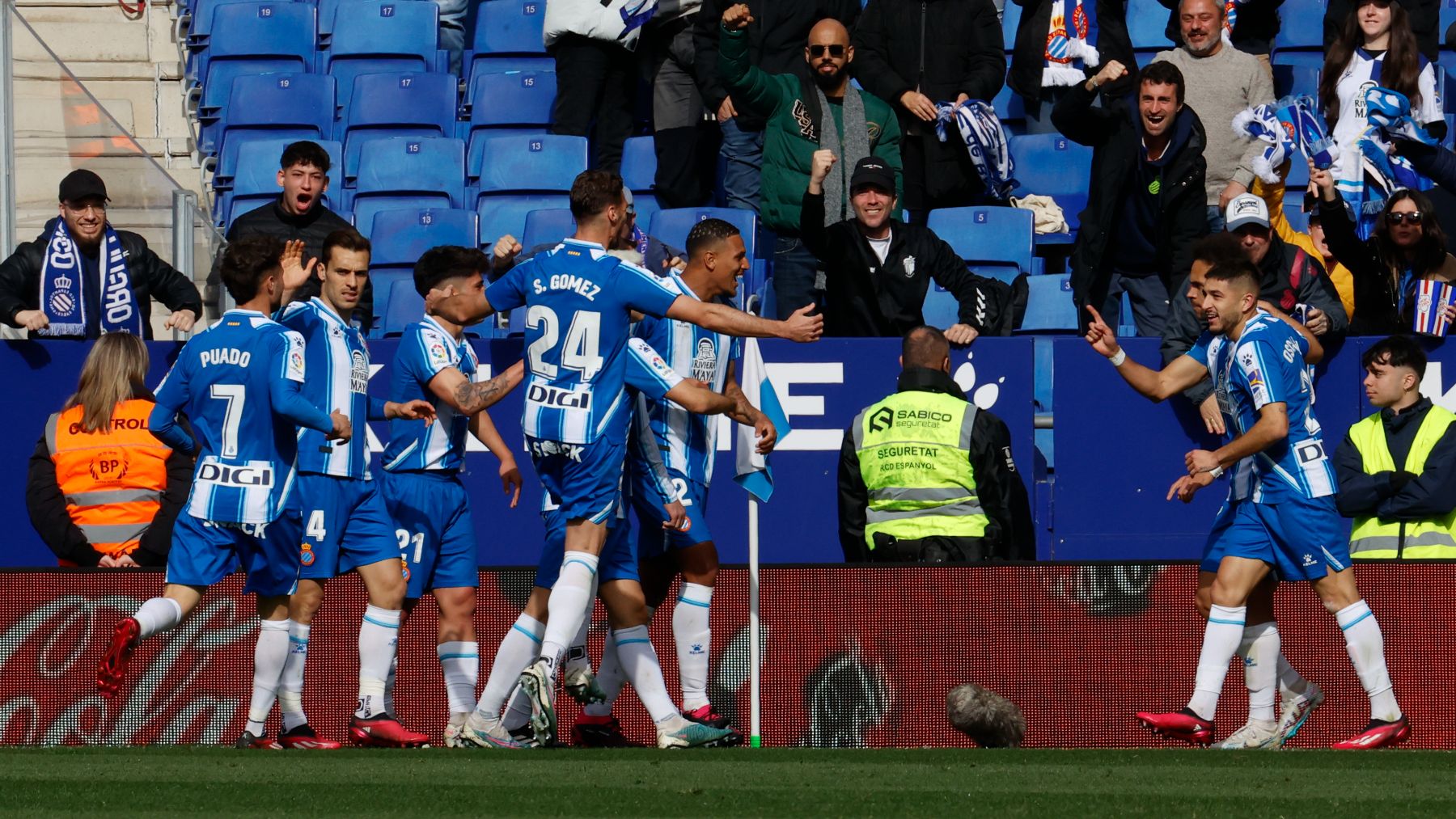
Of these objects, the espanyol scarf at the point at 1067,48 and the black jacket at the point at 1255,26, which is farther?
the black jacket at the point at 1255,26

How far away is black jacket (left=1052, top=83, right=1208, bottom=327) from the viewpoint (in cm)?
1020

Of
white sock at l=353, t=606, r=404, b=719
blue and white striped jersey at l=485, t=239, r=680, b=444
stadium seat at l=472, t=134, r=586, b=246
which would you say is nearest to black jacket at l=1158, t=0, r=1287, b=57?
stadium seat at l=472, t=134, r=586, b=246

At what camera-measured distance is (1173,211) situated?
33.6 feet

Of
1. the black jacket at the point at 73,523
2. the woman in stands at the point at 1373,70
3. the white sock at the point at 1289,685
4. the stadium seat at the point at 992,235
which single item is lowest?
the white sock at the point at 1289,685

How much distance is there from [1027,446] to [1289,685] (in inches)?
74.4

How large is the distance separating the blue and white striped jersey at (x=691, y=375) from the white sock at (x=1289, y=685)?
Answer: 245cm

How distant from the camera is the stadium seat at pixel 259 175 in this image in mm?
13148

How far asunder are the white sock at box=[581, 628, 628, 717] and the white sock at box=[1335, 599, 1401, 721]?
2.84 m

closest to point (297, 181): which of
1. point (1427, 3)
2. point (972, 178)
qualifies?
point (972, 178)

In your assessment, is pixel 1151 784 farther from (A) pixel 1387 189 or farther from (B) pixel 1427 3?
(B) pixel 1427 3

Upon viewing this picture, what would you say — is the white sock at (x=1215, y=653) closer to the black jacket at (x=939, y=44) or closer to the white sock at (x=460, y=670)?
the white sock at (x=460, y=670)

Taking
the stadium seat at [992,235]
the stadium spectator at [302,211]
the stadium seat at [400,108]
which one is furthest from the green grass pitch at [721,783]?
the stadium seat at [400,108]

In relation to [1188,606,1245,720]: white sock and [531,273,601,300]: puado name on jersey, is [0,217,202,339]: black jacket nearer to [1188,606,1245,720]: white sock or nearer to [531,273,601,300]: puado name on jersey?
[531,273,601,300]: puado name on jersey

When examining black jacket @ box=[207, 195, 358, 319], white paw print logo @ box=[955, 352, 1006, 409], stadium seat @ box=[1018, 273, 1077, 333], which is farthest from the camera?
stadium seat @ box=[1018, 273, 1077, 333]
